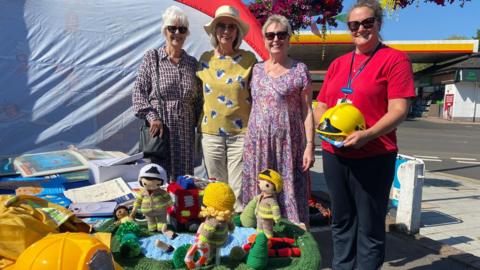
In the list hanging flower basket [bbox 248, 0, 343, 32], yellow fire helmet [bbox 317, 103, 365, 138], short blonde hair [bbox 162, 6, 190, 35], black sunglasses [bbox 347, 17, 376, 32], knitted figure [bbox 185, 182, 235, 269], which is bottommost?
knitted figure [bbox 185, 182, 235, 269]

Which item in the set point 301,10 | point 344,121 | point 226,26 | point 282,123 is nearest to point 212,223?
point 344,121

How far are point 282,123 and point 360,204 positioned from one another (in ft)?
2.46

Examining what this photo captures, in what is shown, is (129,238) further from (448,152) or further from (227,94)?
(448,152)

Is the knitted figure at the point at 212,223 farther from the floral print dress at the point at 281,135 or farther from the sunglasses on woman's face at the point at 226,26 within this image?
the sunglasses on woman's face at the point at 226,26

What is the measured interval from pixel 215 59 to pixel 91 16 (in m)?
1.73

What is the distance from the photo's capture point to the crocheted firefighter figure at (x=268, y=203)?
2.01 meters

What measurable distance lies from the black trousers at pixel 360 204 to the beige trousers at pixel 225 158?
0.74 m

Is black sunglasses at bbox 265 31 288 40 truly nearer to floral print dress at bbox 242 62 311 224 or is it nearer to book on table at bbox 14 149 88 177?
floral print dress at bbox 242 62 311 224

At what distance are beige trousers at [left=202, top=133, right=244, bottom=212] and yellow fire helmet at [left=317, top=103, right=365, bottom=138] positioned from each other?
0.93 metres

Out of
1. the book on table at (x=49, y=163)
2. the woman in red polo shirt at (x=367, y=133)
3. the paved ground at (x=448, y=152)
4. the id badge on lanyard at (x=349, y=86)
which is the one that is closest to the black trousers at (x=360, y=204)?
the woman in red polo shirt at (x=367, y=133)

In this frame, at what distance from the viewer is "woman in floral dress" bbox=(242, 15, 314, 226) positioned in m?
2.56

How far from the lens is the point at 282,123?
2.60 meters

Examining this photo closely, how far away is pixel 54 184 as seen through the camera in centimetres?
290

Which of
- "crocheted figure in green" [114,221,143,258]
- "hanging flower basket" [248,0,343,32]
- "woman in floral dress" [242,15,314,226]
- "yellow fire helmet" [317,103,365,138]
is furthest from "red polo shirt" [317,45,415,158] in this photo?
"hanging flower basket" [248,0,343,32]
